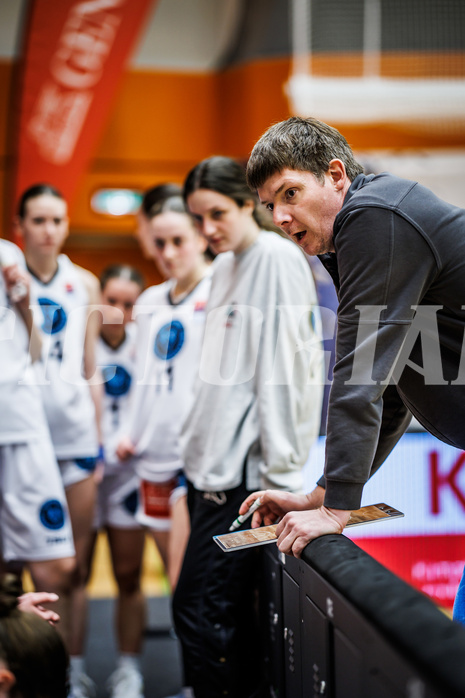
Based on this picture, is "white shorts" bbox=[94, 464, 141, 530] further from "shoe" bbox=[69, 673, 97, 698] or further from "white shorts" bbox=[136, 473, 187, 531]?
"shoe" bbox=[69, 673, 97, 698]

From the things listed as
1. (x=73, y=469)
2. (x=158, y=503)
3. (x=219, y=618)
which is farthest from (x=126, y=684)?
(x=219, y=618)

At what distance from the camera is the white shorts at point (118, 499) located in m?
2.86

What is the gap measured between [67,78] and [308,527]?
3.88 m

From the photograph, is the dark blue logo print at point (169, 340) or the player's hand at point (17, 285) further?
the dark blue logo print at point (169, 340)

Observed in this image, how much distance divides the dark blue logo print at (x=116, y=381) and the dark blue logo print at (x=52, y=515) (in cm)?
85

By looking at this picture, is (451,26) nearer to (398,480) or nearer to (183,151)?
(183,151)

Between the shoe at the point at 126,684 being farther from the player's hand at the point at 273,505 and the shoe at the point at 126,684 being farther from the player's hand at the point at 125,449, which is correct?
the player's hand at the point at 273,505

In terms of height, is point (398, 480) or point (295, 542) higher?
point (295, 542)

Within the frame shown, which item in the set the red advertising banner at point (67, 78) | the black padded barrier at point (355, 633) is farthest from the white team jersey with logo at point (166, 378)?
the red advertising banner at point (67, 78)

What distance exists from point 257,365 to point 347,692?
98 cm

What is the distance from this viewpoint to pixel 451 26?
5680 mm

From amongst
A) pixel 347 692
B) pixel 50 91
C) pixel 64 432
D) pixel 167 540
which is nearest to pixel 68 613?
pixel 167 540

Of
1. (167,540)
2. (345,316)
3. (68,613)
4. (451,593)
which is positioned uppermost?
(345,316)

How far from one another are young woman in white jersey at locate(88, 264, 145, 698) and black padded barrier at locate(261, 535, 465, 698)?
1406 mm
